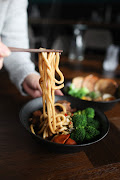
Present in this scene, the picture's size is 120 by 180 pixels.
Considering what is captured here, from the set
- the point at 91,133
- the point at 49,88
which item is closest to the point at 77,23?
the point at 49,88

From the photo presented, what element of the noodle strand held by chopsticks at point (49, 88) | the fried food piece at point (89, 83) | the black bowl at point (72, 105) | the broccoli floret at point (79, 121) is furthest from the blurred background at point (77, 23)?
the broccoli floret at point (79, 121)

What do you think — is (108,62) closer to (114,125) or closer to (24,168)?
(114,125)

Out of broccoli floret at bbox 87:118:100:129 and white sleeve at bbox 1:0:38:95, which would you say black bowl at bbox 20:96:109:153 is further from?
white sleeve at bbox 1:0:38:95

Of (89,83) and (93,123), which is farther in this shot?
(89,83)

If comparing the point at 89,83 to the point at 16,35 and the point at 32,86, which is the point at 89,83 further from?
the point at 16,35

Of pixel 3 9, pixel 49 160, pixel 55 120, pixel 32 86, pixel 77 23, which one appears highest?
pixel 77 23
